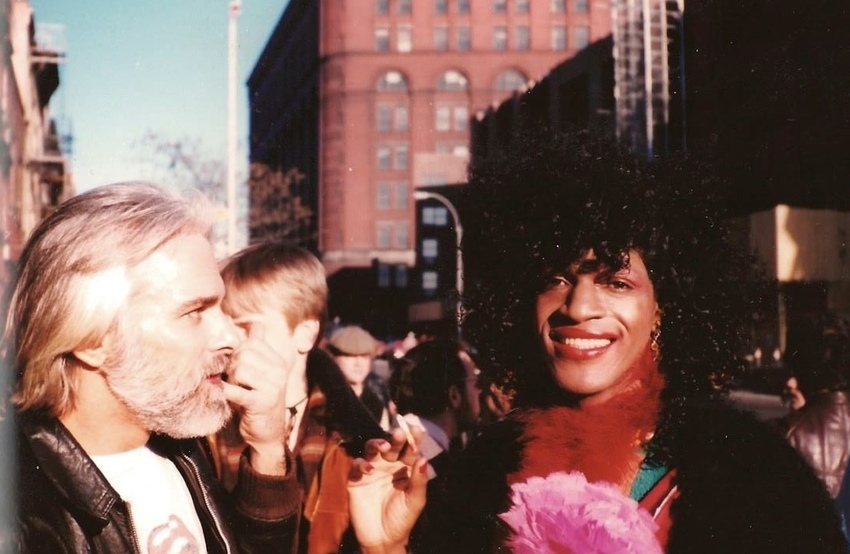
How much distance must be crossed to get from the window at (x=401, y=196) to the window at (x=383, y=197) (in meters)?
0.48

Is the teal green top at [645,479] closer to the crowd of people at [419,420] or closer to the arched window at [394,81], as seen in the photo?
the crowd of people at [419,420]

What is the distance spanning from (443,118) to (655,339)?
39.3m

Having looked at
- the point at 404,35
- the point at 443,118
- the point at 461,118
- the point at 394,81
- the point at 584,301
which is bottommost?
the point at 584,301

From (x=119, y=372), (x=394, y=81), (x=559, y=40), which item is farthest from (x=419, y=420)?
(x=394, y=81)

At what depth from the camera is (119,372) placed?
1.56 metres

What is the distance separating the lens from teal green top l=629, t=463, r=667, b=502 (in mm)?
1764

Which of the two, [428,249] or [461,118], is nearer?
[461,118]

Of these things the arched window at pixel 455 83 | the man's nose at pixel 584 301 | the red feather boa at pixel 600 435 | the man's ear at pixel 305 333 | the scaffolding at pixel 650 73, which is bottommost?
the red feather boa at pixel 600 435

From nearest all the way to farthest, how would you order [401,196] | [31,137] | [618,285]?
1. [618,285]
2. [31,137]
3. [401,196]

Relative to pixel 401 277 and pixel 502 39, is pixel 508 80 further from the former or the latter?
pixel 502 39

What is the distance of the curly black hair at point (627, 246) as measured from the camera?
2000 mm

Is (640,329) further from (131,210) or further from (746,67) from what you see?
(746,67)

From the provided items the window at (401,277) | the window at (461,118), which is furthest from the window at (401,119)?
the window at (401,277)

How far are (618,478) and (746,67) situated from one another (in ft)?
8.57
